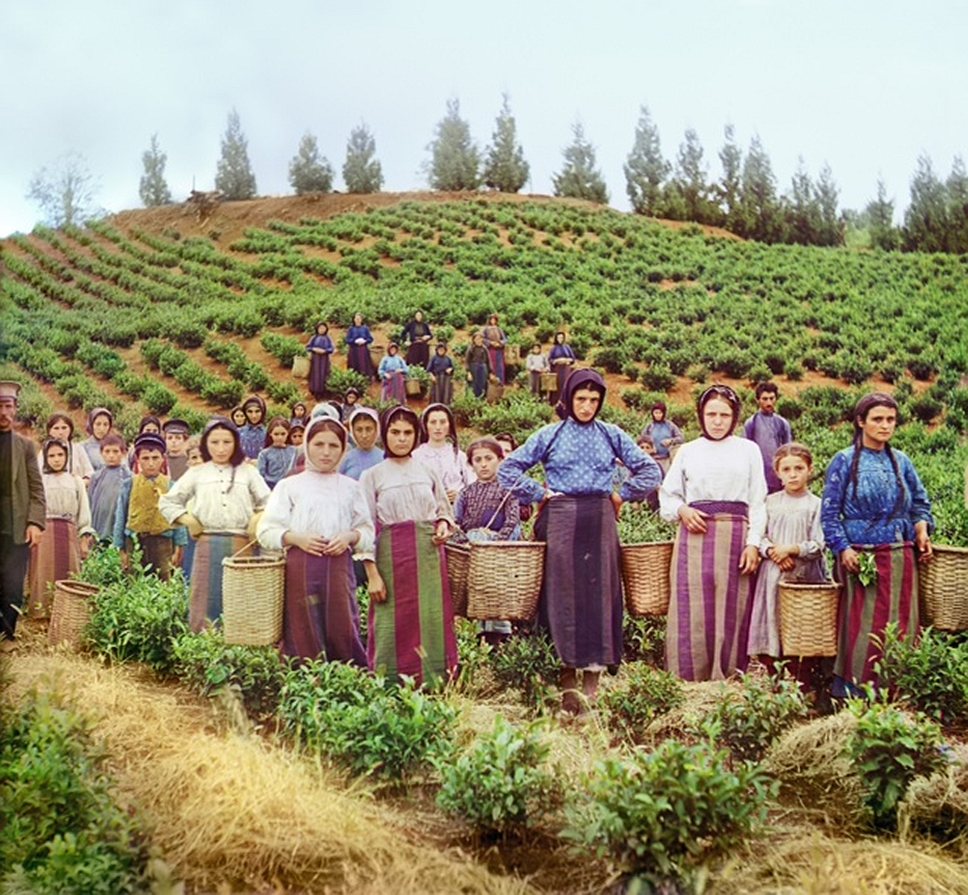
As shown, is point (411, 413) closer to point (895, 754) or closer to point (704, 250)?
point (895, 754)

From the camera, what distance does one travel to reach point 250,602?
3734 millimetres

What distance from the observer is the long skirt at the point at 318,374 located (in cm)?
646

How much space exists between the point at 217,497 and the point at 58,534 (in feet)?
3.63

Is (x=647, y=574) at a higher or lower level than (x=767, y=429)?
lower

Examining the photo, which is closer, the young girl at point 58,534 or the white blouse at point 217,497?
the white blouse at point 217,497

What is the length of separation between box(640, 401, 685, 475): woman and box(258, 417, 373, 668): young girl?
11.1 ft

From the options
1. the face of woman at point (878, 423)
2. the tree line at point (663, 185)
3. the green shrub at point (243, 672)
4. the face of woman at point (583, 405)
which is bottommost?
the green shrub at point (243, 672)

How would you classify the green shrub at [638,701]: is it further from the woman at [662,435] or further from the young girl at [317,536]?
the woman at [662,435]

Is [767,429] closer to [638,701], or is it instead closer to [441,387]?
[441,387]

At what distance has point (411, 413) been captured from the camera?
13.3ft

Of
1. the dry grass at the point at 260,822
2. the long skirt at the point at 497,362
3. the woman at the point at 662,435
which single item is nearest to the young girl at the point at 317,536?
the dry grass at the point at 260,822

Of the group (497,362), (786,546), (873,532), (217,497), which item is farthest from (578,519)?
(497,362)

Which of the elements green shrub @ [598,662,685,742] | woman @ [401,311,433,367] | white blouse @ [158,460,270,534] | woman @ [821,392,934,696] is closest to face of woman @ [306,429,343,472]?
white blouse @ [158,460,270,534]

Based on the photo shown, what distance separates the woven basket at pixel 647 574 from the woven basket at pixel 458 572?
2.29 ft
